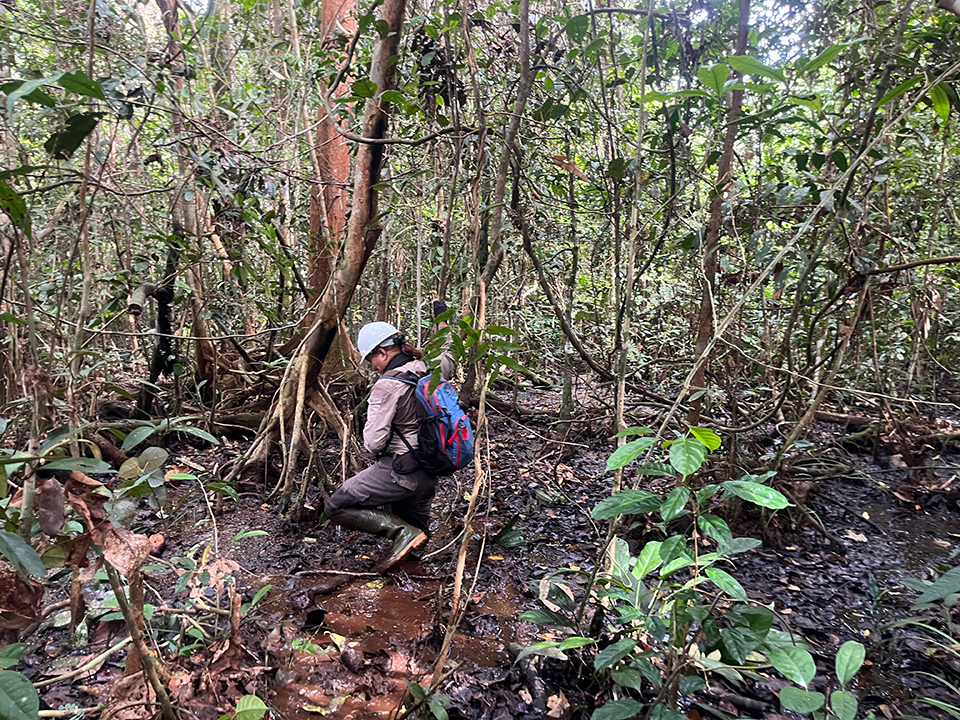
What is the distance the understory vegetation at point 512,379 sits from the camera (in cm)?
173

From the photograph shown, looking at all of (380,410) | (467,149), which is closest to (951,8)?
(467,149)

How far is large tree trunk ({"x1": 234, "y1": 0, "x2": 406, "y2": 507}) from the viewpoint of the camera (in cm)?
320

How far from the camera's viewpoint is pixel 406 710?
208 centimetres

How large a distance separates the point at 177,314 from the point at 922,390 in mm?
7252

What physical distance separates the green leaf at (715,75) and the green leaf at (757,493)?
121 cm

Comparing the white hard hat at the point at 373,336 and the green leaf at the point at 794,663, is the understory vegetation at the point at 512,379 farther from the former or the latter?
the white hard hat at the point at 373,336

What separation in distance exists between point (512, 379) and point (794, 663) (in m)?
4.80

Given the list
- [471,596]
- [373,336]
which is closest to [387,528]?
[471,596]

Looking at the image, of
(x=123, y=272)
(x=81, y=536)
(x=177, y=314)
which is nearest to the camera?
(x=81, y=536)

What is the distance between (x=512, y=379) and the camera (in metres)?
6.38

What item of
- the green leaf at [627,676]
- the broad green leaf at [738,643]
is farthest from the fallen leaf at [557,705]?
the broad green leaf at [738,643]

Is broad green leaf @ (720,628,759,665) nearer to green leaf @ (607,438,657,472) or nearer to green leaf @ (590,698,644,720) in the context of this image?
green leaf @ (590,698,644,720)

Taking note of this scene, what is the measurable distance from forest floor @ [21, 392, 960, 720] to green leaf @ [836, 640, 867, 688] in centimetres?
58

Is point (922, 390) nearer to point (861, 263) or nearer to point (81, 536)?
point (861, 263)
